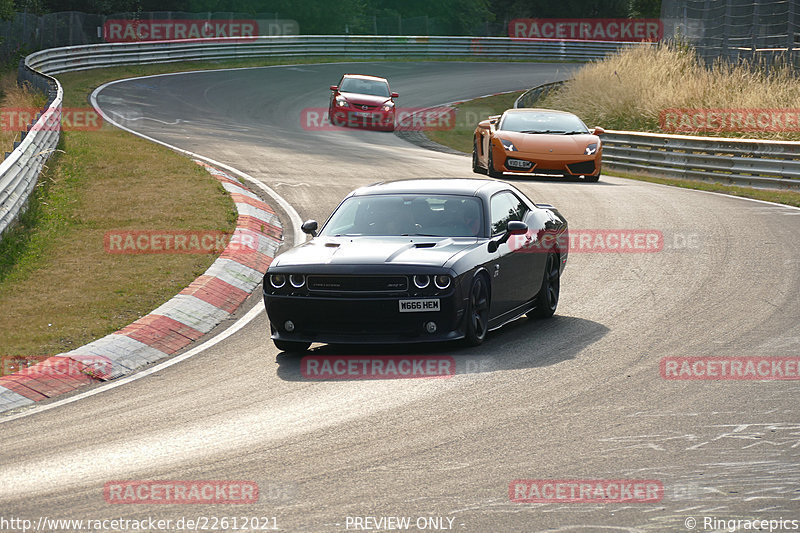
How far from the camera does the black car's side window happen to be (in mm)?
10688

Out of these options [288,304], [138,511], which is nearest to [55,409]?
[288,304]

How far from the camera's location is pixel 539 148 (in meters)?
22.2

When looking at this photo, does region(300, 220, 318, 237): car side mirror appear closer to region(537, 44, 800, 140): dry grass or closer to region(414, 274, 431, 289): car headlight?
region(414, 274, 431, 289): car headlight

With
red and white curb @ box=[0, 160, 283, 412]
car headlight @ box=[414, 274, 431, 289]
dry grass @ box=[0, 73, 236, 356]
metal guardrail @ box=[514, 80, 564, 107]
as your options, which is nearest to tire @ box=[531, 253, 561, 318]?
car headlight @ box=[414, 274, 431, 289]

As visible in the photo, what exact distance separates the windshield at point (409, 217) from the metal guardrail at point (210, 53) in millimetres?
5441

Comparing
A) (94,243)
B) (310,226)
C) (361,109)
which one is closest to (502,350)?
(310,226)

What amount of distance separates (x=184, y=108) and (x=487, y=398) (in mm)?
28030

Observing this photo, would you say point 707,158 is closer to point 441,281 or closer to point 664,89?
point 664,89

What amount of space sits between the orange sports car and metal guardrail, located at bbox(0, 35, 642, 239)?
27.1 ft

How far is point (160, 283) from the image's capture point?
1258 cm

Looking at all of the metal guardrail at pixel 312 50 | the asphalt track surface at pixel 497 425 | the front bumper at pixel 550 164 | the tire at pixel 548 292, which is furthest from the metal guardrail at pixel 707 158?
the metal guardrail at pixel 312 50

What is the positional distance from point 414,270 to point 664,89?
2378 cm

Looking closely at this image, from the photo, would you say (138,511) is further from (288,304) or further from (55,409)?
(288,304)

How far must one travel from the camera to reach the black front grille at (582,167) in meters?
22.2
